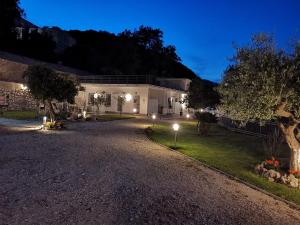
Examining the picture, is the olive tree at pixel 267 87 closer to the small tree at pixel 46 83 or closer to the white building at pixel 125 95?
the small tree at pixel 46 83

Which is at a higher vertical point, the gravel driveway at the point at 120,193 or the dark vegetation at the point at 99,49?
the dark vegetation at the point at 99,49

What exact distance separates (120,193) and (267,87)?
4.80 meters

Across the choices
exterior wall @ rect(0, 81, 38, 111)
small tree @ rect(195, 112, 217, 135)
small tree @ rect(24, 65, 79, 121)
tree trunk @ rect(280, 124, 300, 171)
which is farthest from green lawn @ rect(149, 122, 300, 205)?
exterior wall @ rect(0, 81, 38, 111)

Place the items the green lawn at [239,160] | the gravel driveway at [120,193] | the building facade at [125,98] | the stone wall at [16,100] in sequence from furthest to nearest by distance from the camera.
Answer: the building facade at [125,98] < the stone wall at [16,100] < the green lawn at [239,160] < the gravel driveway at [120,193]

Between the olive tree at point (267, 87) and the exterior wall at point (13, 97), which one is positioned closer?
the olive tree at point (267, 87)

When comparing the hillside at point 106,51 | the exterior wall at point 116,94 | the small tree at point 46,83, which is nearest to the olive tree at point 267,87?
the small tree at point 46,83

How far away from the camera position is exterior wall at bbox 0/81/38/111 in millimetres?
30256

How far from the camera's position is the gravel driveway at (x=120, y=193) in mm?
5301

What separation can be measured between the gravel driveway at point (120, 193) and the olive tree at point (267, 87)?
224 cm

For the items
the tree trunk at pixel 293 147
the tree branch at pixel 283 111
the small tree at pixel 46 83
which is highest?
the small tree at pixel 46 83

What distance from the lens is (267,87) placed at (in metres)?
8.23

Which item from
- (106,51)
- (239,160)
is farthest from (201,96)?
(106,51)

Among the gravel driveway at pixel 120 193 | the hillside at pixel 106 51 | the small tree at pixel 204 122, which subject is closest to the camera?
the gravel driveway at pixel 120 193

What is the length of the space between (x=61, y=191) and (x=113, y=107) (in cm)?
3393
